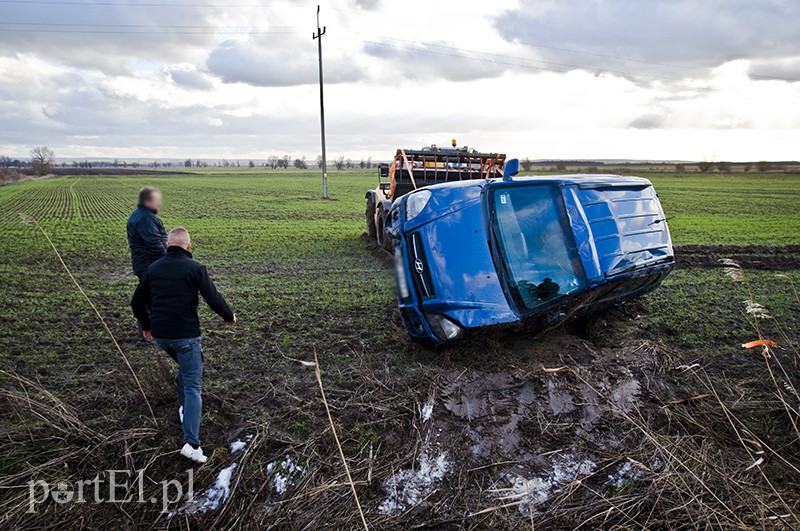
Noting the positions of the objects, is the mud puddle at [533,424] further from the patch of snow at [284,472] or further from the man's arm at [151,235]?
the man's arm at [151,235]

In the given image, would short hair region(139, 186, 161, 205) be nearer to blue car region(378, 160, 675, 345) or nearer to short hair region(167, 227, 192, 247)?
short hair region(167, 227, 192, 247)

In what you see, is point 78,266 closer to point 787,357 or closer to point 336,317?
point 336,317

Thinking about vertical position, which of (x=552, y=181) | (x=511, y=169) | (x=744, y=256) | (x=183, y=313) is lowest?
(x=744, y=256)

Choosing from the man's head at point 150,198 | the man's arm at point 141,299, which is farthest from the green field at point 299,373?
the man's head at point 150,198

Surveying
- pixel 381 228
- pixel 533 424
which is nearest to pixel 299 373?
pixel 533 424

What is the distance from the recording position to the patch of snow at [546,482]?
9.80 feet

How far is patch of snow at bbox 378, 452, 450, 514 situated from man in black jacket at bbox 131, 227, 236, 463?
4.33 feet

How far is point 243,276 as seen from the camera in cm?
860

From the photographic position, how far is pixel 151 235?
4781mm

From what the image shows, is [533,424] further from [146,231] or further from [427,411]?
[146,231]

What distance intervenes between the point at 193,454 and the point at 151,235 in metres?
2.51

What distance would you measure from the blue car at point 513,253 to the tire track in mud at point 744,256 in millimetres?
5049

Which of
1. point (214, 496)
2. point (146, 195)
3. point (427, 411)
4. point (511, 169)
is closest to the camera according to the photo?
point (214, 496)

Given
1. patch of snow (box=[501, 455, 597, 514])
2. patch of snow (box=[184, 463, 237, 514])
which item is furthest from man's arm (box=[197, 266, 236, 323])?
patch of snow (box=[501, 455, 597, 514])
